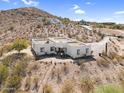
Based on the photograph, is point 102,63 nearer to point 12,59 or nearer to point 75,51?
point 75,51

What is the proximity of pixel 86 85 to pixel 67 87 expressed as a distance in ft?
11.4

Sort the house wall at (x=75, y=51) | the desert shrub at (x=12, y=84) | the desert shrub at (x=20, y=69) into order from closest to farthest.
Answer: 1. the desert shrub at (x=12, y=84)
2. the desert shrub at (x=20, y=69)
3. the house wall at (x=75, y=51)

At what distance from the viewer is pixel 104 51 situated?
55000 millimetres

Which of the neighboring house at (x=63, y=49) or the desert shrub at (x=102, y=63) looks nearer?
the desert shrub at (x=102, y=63)

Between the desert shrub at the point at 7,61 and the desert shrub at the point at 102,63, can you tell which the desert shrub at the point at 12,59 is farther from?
the desert shrub at the point at 102,63

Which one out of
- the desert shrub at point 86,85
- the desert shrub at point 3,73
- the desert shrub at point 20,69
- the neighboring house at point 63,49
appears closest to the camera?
the desert shrub at point 86,85

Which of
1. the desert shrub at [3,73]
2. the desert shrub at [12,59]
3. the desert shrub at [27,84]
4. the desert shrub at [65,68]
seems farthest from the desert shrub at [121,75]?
the desert shrub at [3,73]

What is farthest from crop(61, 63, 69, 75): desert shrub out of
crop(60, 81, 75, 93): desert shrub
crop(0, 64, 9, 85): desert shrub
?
crop(0, 64, 9, 85): desert shrub

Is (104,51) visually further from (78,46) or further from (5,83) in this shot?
(5,83)

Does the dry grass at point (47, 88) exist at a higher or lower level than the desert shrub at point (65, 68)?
lower

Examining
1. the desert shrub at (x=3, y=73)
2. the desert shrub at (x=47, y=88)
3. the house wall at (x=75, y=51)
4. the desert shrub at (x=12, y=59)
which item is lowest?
the desert shrub at (x=47, y=88)

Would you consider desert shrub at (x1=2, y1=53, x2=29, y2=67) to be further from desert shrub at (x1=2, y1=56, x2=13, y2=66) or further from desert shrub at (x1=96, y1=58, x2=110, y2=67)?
desert shrub at (x1=96, y1=58, x2=110, y2=67)

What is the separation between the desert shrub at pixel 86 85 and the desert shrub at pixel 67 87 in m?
A: 1.75

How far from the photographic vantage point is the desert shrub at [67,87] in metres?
38.4
